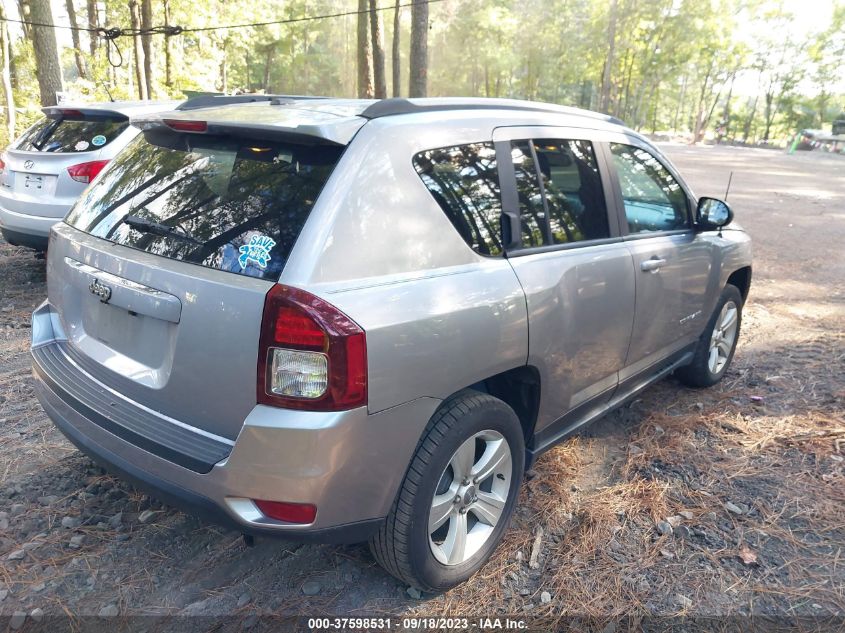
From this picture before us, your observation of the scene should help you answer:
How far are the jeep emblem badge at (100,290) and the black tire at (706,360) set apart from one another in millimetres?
3649

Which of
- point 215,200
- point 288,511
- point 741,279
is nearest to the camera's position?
point 288,511

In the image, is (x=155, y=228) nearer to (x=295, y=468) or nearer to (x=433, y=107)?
(x=295, y=468)

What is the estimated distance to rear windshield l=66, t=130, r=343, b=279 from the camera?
2066 millimetres

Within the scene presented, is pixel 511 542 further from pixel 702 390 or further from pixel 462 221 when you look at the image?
pixel 702 390

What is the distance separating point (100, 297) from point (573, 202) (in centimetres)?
213

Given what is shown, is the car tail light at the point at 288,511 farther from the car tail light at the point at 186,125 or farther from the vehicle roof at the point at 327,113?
the car tail light at the point at 186,125

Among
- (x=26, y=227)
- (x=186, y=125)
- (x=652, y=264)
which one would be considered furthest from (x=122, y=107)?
(x=652, y=264)

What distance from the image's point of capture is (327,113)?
7.79ft

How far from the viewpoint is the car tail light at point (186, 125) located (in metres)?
2.36

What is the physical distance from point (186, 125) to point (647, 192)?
8.42 ft

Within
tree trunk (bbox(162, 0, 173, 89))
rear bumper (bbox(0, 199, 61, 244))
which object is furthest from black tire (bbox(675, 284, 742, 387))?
tree trunk (bbox(162, 0, 173, 89))

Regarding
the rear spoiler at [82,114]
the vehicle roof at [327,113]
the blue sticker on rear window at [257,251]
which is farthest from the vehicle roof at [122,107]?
the blue sticker on rear window at [257,251]

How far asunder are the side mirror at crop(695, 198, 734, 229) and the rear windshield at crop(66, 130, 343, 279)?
2714 mm

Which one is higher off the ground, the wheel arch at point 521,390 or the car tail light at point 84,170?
the car tail light at point 84,170
